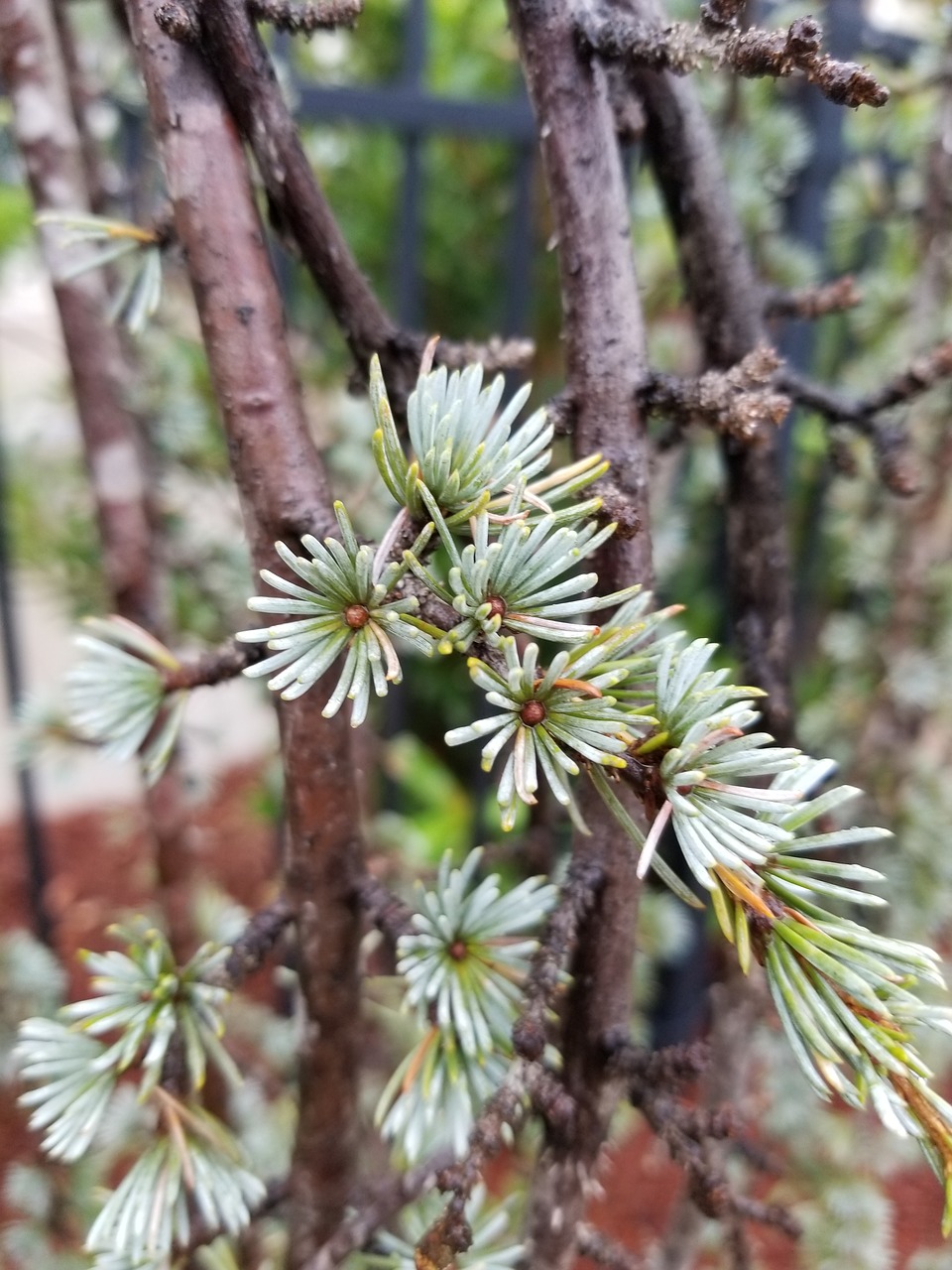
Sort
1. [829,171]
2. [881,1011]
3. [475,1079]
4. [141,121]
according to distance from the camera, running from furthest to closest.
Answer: [829,171] → [141,121] → [475,1079] → [881,1011]

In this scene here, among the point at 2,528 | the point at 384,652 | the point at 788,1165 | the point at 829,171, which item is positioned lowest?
the point at 788,1165

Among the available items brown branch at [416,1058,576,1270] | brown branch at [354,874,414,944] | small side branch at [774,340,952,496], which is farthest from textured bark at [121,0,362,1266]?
small side branch at [774,340,952,496]

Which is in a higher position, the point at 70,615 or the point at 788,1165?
the point at 70,615

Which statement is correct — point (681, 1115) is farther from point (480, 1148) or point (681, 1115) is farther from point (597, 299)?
point (597, 299)

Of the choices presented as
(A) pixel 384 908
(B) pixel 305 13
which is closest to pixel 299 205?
(B) pixel 305 13

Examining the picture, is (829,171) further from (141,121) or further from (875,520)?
(141,121)

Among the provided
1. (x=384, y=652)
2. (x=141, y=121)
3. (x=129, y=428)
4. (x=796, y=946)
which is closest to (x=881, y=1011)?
(x=796, y=946)

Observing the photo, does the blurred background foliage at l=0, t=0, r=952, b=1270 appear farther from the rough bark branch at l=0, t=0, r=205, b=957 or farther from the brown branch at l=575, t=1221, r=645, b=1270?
the brown branch at l=575, t=1221, r=645, b=1270
